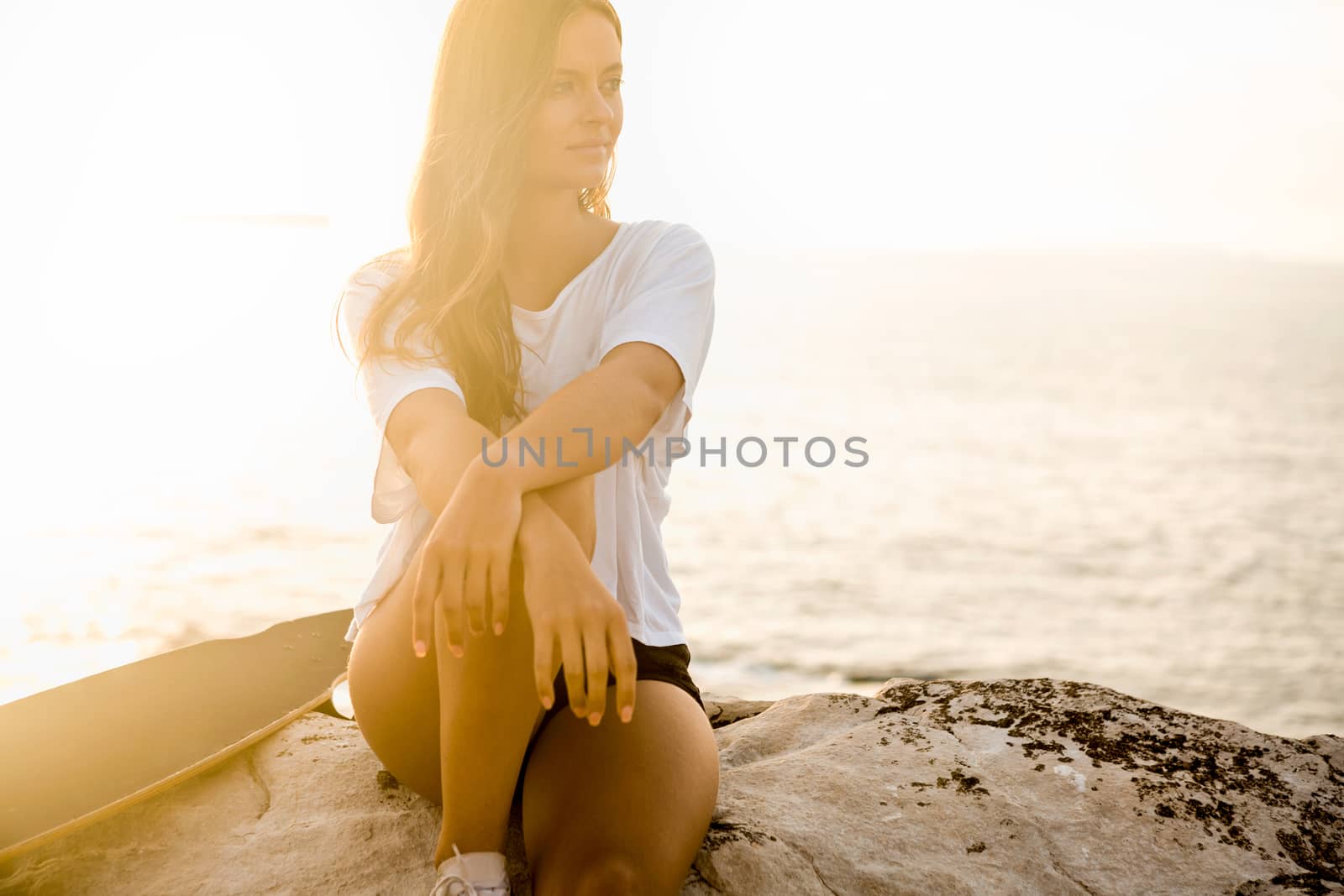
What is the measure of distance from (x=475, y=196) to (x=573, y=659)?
97 centimetres

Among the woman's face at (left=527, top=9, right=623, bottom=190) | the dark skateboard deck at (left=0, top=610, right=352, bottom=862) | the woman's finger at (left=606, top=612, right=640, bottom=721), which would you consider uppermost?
the woman's face at (left=527, top=9, right=623, bottom=190)

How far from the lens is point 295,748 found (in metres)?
2.33

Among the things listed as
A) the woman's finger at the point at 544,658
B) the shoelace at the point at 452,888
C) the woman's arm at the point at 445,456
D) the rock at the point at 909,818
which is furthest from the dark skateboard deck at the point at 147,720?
the woman's finger at the point at 544,658

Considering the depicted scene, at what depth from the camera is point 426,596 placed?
1559mm

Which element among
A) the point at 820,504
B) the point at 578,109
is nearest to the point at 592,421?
the point at 578,109

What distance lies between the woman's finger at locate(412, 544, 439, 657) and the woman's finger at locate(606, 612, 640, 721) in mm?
274

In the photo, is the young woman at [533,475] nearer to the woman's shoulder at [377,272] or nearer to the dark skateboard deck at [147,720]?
the woman's shoulder at [377,272]

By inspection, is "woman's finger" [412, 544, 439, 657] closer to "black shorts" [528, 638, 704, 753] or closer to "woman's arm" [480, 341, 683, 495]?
"woman's arm" [480, 341, 683, 495]

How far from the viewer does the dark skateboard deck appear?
1966 millimetres

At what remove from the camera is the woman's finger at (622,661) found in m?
1.51

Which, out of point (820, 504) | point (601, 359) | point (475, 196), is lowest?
point (820, 504)

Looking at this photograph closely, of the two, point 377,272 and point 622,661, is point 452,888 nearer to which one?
point 622,661

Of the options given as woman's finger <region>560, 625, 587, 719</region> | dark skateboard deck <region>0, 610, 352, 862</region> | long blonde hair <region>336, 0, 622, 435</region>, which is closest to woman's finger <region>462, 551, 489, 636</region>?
woman's finger <region>560, 625, 587, 719</region>

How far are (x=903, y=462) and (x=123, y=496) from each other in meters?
13.7
